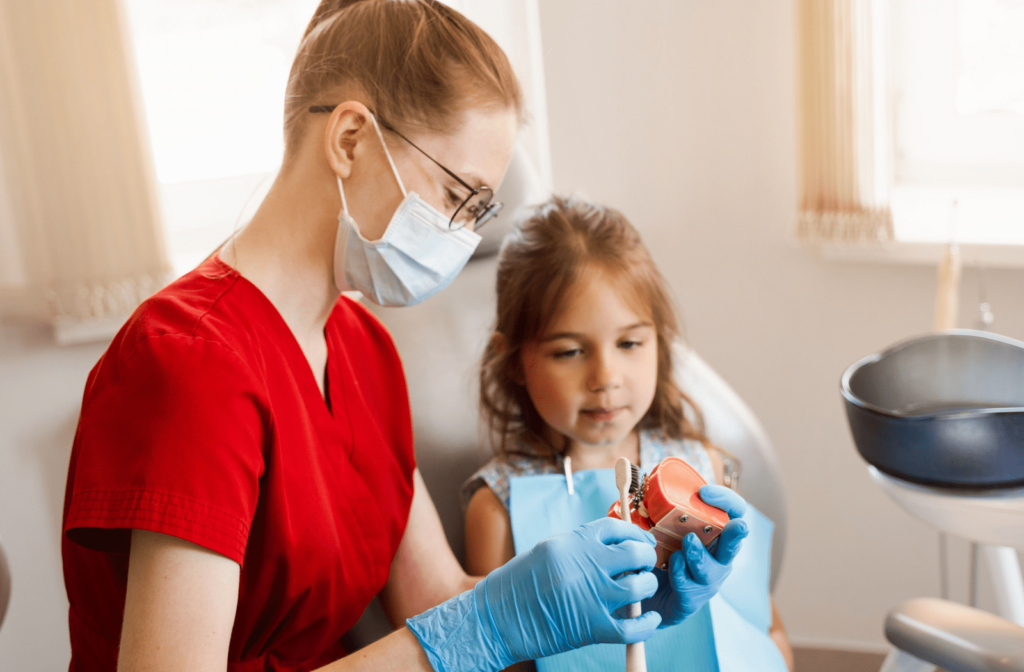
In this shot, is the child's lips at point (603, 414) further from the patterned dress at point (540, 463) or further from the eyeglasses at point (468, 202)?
the eyeglasses at point (468, 202)

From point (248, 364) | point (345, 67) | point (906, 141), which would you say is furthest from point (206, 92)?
point (906, 141)

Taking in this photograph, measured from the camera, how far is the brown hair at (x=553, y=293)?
1.22 meters

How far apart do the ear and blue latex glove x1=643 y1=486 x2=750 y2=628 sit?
0.51m

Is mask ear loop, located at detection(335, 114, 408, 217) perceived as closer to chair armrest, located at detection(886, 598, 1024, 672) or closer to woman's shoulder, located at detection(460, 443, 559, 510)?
woman's shoulder, located at detection(460, 443, 559, 510)

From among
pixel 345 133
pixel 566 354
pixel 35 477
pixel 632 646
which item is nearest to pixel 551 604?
pixel 632 646

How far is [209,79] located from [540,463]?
3.17 feet

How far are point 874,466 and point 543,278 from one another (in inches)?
20.9

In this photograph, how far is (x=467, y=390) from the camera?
1360mm

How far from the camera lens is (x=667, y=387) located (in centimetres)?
135

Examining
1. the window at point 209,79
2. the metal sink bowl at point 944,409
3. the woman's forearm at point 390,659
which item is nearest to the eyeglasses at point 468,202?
the woman's forearm at point 390,659

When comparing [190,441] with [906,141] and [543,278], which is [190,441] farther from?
[906,141]

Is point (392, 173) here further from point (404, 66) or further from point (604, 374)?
point (604, 374)

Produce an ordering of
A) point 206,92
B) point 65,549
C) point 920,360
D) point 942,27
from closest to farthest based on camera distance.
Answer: point 65,549, point 920,360, point 206,92, point 942,27

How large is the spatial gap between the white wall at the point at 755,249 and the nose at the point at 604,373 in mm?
921
